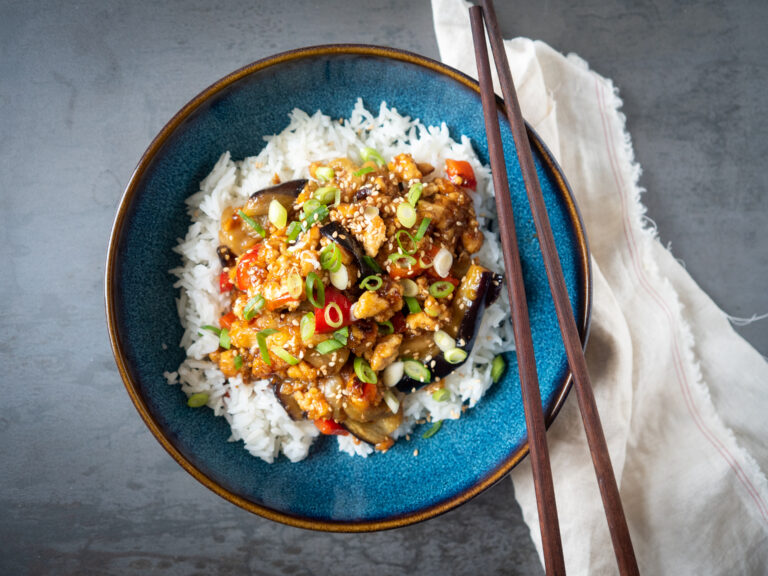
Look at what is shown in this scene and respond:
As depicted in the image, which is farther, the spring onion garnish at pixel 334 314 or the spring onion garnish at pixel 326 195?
the spring onion garnish at pixel 326 195

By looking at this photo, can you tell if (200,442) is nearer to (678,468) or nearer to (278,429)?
(278,429)

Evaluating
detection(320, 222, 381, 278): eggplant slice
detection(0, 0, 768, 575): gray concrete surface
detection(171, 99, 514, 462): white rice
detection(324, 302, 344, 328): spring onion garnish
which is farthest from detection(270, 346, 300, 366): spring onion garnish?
detection(0, 0, 768, 575): gray concrete surface

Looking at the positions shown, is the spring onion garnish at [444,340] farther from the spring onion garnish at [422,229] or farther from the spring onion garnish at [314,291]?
the spring onion garnish at [314,291]

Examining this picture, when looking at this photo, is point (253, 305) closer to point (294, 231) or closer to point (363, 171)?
point (294, 231)

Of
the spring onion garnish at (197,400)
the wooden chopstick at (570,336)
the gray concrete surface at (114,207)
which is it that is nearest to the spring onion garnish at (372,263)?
the wooden chopstick at (570,336)

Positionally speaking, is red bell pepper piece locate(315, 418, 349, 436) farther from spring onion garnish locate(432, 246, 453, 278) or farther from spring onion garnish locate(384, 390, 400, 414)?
spring onion garnish locate(432, 246, 453, 278)

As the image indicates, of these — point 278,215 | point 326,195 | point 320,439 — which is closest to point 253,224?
point 278,215
